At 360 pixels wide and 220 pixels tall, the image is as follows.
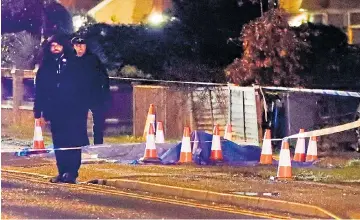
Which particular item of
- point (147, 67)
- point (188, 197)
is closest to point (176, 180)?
point (188, 197)

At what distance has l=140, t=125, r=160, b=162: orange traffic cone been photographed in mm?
16047

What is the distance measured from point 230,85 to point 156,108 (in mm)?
1647

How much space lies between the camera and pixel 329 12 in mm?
27203

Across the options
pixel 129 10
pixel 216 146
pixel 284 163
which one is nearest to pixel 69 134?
pixel 284 163

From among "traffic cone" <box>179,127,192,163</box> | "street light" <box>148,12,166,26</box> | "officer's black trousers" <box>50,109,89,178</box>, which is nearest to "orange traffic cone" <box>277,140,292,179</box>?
"traffic cone" <box>179,127,192,163</box>

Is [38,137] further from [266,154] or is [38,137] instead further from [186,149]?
[266,154]

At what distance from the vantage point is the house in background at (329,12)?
26.5m

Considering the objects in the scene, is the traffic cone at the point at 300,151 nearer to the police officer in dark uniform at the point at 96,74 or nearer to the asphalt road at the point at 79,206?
the asphalt road at the point at 79,206

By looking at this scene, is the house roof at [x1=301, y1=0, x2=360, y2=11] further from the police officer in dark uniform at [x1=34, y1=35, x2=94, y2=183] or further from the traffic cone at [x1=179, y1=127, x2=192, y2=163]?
the police officer in dark uniform at [x1=34, y1=35, x2=94, y2=183]

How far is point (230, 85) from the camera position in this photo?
19.3 metres

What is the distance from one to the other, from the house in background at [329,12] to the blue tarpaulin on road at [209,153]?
33.4 feet

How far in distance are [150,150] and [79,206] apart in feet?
14.5

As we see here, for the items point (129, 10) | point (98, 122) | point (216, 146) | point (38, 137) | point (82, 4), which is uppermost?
point (129, 10)

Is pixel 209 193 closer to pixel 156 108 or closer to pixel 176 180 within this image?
pixel 176 180
